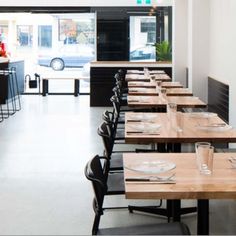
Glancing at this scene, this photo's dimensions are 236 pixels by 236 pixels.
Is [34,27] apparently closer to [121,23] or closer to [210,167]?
[121,23]

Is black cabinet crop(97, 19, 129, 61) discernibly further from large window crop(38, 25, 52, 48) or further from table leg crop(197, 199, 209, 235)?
table leg crop(197, 199, 209, 235)

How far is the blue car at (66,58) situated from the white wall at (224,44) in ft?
21.7

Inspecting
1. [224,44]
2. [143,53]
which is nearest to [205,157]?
[224,44]

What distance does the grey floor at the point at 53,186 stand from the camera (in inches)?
165

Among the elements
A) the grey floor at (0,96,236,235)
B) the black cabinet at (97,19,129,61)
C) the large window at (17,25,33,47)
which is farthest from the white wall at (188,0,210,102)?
the large window at (17,25,33,47)

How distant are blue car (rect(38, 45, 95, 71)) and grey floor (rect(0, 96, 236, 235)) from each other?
221 inches

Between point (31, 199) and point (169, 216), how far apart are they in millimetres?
1371

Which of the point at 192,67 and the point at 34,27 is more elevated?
the point at 34,27

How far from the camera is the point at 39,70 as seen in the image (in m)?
15.3

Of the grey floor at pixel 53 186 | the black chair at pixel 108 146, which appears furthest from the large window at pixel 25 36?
the black chair at pixel 108 146

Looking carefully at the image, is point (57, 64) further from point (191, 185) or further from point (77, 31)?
point (191, 185)

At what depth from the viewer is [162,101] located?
260 inches

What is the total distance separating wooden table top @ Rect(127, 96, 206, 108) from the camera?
6.19m

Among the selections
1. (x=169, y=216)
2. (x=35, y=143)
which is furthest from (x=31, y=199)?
(x=35, y=143)
